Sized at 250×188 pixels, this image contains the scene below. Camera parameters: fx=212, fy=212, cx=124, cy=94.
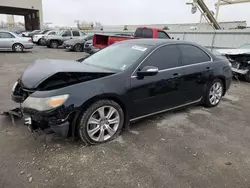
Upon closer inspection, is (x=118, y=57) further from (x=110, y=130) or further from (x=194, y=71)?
(x=194, y=71)

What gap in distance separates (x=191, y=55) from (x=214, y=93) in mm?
1152

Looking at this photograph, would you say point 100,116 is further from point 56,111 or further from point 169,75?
point 169,75

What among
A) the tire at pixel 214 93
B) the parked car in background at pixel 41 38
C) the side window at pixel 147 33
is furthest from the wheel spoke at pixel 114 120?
the parked car in background at pixel 41 38

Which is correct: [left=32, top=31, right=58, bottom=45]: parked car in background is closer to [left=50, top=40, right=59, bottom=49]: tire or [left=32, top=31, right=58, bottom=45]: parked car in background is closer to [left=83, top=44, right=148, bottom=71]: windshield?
[left=50, top=40, right=59, bottom=49]: tire

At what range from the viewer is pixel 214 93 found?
471 cm

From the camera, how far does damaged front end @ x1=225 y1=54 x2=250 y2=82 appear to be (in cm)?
774

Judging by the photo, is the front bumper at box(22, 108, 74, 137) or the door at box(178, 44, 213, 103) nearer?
the front bumper at box(22, 108, 74, 137)

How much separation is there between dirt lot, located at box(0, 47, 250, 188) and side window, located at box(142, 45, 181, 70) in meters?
1.05

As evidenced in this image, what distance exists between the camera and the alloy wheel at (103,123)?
9.78 ft

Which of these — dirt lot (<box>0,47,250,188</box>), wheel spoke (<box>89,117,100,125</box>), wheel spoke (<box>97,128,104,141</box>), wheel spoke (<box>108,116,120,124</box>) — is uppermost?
wheel spoke (<box>89,117,100,125</box>)

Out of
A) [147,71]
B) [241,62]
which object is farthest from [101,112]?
[241,62]

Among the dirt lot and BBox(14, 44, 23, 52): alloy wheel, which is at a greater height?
BBox(14, 44, 23, 52): alloy wheel

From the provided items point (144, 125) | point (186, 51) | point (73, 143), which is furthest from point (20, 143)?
point (186, 51)

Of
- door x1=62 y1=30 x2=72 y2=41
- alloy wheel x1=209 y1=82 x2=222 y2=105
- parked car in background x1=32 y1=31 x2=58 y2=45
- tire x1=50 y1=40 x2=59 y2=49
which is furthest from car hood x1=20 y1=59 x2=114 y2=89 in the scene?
parked car in background x1=32 y1=31 x2=58 y2=45
